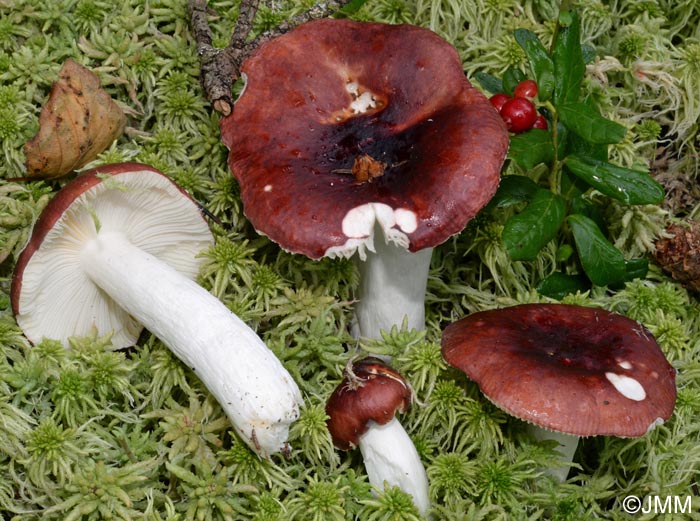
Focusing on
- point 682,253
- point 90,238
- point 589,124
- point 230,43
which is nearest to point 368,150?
point 589,124

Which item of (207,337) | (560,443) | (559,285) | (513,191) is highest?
(513,191)

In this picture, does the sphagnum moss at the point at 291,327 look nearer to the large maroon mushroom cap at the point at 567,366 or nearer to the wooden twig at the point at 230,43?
the wooden twig at the point at 230,43

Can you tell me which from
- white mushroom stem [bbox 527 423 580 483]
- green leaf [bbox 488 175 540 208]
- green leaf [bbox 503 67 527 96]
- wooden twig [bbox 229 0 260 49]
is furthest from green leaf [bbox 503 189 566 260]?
wooden twig [bbox 229 0 260 49]

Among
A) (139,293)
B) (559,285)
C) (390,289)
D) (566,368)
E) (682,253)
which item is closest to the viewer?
(566,368)

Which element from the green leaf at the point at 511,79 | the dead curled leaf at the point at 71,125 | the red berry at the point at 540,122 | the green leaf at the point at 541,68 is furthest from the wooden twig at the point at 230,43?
the red berry at the point at 540,122

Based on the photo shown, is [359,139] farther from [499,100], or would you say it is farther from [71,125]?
[71,125]

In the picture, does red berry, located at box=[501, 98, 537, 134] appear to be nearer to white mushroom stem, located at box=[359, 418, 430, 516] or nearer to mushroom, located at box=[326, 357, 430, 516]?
mushroom, located at box=[326, 357, 430, 516]

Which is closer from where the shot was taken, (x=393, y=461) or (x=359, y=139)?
(x=393, y=461)
